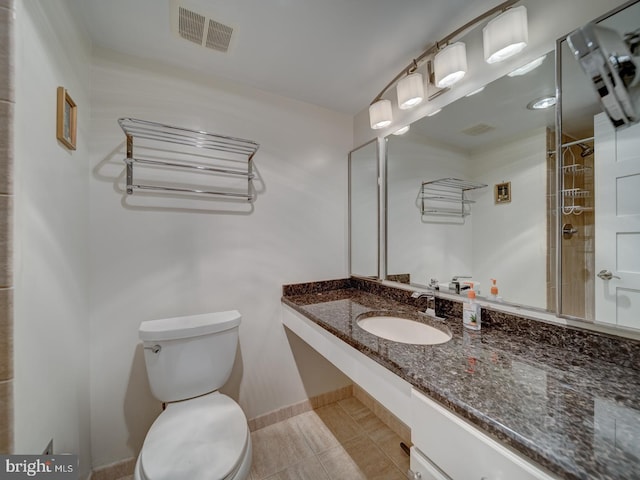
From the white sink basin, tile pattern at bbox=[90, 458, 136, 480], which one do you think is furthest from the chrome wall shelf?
tile pattern at bbox=[90, 458, 136, 480]

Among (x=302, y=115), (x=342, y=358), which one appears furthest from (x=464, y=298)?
(x=302, y=115)

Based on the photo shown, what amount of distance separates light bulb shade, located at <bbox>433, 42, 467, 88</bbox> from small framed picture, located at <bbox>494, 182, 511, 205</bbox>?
53cm

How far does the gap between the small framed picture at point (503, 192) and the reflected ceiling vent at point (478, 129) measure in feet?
0.88

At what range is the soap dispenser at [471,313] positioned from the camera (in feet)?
3.58

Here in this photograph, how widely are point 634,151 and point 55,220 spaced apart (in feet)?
6.34

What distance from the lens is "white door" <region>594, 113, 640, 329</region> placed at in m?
0.77

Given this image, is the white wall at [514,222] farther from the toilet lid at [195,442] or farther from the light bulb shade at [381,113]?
the toilet lid at [195,442]

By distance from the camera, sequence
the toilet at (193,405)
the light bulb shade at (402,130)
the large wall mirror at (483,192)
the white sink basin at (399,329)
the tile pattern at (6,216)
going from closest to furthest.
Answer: the tile pattern at (6,216)
the toilet at (193,405)
the large wall mirror at (483,192)
the white sink basin at (399,329)
the light bulb shade at (402,130)

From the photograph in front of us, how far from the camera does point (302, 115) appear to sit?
177cm

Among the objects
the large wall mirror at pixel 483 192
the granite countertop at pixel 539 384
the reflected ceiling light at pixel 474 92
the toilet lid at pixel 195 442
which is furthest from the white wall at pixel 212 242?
the reflected ceiling light at pixel 474 92

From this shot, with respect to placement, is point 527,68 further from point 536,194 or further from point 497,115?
point 536,194

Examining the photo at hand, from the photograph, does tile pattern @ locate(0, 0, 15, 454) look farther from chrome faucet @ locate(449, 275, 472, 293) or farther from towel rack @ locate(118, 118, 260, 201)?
chrome faucet @ locate(449, 275, 472, 293)

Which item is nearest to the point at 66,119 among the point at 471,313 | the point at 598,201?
the point at 471,313

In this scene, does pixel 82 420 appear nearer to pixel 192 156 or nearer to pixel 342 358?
pixel 342 358
